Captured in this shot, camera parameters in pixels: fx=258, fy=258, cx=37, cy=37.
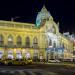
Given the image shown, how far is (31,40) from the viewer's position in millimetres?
83125

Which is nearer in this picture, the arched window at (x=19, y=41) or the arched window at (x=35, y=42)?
the arched window at (x=19, y=41)

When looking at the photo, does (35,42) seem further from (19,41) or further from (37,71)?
(37,71)

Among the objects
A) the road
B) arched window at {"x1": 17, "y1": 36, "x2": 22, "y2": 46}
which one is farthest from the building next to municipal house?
the road

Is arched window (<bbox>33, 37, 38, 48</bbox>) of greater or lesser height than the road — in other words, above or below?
above

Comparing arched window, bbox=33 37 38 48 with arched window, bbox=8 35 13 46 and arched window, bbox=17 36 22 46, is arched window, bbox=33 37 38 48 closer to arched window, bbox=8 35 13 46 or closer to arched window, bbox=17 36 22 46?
arched window, bbox=17 36 22 46

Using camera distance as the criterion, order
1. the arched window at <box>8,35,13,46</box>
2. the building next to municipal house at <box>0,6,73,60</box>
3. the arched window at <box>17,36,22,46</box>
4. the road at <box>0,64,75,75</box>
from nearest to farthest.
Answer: the road at <box>0,64,75,75</box> → the building next to municipal house at <box>0,6,73,60</box> → the arched window at <box>8,35,13,46</box> → the arched window at <box>17,36,22,46</box>

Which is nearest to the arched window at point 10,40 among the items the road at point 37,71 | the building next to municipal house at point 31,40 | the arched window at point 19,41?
the building next to municipal house at point 31,40

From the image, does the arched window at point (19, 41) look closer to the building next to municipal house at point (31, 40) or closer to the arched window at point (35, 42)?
the building next to municipal house at point (31, 40)

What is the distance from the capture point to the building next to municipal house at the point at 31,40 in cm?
7831

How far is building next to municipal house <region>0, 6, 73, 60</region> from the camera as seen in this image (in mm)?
78312

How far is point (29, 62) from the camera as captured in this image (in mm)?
56531

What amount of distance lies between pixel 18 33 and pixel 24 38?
279 cm

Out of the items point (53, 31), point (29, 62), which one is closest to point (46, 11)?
point (53, 31)

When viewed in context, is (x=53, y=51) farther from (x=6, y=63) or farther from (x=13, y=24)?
(x=6, y=63)
